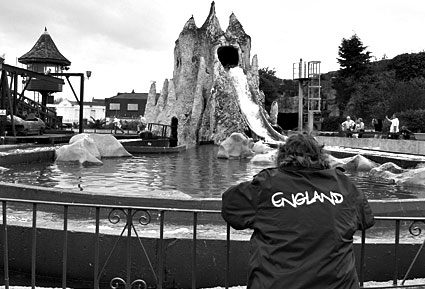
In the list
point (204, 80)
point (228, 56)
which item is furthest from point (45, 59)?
point (204, 80)

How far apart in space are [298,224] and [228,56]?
33681 mm

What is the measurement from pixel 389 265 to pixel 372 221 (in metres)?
2.30

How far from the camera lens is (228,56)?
3541 cm

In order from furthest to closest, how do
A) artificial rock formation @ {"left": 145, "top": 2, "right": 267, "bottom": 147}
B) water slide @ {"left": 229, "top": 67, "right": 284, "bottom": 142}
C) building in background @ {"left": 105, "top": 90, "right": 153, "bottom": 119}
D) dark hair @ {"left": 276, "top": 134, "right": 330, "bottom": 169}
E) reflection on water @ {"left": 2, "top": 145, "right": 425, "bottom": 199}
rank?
building in background @ {"left": 105, "top": 90, "right": 153, "bottom": 119} → artificial rock formation @ {"left": 145, "top": 2, "right": 267, "bottom": 147} → water slide @ {"left": 229, "top": 67, "right": 284, "bottom": 142} → reflection on water @ {"left": 2, "top": 145, "right": 425, "bottom": 199} → dark hair @ {"left": 276, "top": 134, "right": 330, "bottom": 169}

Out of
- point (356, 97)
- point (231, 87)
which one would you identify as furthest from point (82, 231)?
point (356, 97)

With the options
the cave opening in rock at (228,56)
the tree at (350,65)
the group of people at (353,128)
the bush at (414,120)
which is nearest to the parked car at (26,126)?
the group of people at (353,128)

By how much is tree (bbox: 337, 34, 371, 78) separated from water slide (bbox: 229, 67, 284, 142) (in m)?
20.4

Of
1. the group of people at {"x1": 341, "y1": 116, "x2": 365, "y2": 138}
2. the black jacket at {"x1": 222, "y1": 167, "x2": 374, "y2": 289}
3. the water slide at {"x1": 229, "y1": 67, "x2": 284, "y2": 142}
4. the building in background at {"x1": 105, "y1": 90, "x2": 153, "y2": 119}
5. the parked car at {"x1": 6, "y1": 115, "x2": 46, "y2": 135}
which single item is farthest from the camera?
the building in background at {"x1": 105, "y1": 90, "x2": 153, "y2": 119}

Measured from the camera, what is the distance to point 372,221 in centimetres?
277

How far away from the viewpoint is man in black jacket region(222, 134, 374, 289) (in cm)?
Result: 240

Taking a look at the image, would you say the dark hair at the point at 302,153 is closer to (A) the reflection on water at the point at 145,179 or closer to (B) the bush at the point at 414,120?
(A) the reflection on water at the point at 145,179

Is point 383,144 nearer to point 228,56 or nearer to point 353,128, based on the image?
point 353,128

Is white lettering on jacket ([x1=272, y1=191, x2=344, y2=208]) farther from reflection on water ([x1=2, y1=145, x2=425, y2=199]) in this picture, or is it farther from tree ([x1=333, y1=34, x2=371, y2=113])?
tree ([x1=333, y1=34, x2=371, y2=113])

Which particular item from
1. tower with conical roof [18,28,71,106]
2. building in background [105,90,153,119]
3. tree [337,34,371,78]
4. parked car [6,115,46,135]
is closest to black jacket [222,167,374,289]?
parked car [6,115,46,135]
